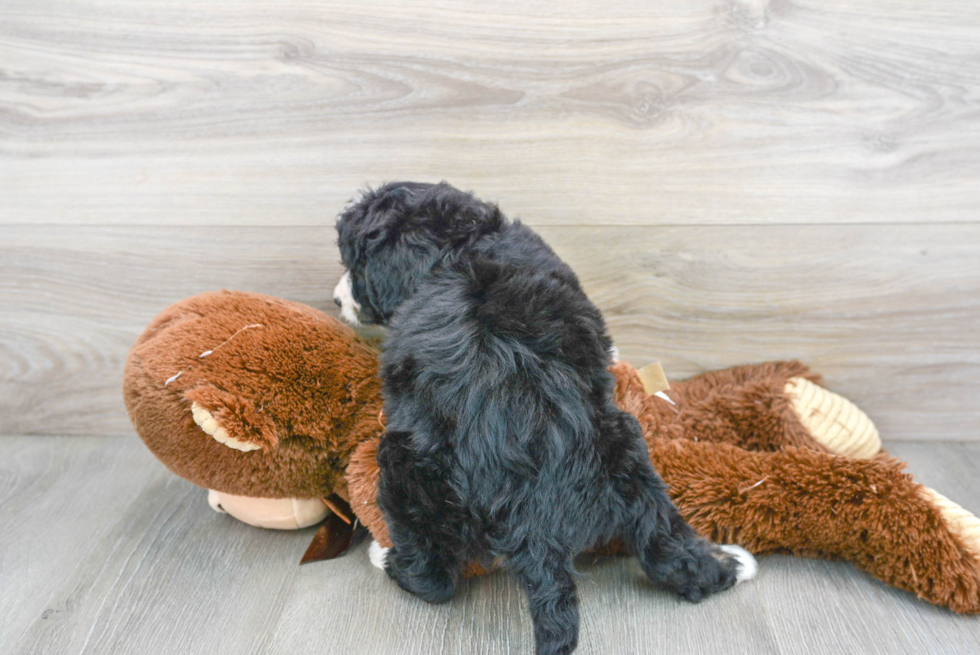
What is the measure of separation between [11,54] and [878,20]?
148 centimetres

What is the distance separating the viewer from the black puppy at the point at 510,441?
773mm

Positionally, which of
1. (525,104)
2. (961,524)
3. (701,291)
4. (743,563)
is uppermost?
(525,104)

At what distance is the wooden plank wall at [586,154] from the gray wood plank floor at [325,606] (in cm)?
41

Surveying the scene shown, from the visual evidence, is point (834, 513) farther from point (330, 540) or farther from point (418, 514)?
point (330, 540)

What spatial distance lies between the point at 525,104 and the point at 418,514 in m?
0.70

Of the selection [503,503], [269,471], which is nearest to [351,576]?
[269,471]

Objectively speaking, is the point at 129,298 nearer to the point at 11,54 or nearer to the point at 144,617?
the point at 11,54

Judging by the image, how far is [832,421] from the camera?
43.4 inches

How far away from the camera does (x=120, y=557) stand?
1006mm

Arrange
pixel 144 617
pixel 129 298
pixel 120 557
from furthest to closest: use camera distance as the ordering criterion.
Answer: pixel 129 298, pixel 120 557, pixel 144 617

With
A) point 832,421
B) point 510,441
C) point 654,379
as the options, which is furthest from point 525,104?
point 832,421

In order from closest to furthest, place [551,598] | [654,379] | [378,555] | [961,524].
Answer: [551,598]
[961,524]
[378,555]
[654,379]

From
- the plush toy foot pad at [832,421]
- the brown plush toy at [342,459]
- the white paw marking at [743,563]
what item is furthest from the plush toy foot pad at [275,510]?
the plush toy foot pad at [832,421]

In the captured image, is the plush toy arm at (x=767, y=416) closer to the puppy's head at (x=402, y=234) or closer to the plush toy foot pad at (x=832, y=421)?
the plush toy foot pad at (x=832, y=421)
